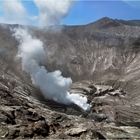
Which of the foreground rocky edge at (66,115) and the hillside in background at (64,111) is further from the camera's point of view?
the hillside in background at (64,111)

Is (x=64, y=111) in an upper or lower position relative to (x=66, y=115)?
upper

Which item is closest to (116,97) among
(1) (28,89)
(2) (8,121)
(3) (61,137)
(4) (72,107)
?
(4) (72,107)

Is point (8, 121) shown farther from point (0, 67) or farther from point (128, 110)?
point (0, 67)

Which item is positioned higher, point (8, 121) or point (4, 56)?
point (4, 56)

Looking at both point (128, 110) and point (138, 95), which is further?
point (138, 95)

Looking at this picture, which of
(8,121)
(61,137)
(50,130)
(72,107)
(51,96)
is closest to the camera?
(61,137)

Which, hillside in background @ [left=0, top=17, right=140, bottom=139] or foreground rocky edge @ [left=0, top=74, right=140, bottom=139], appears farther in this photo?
hillside in background @ [left=0, top=17, right=140, bottom=139]

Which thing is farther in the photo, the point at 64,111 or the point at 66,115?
the point at 64,111

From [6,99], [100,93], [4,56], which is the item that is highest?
[4,56]
